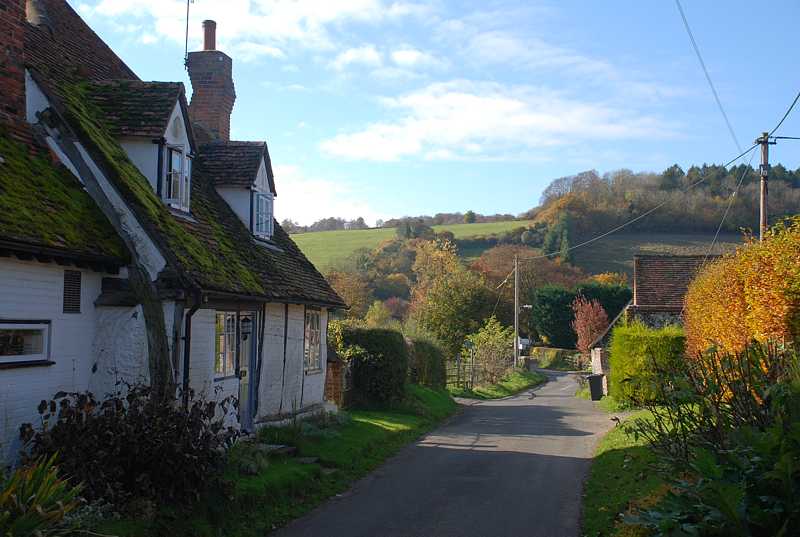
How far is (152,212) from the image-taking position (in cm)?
1159

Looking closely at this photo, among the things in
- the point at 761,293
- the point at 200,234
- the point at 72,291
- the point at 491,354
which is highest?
the point at 200,234

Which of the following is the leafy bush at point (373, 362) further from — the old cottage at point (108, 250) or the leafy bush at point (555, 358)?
the leafy bush at point (555, 358)

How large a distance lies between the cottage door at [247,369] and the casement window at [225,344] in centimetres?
71

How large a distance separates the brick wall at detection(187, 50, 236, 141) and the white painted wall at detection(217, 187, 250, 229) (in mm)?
3743

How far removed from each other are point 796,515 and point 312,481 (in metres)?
8.17

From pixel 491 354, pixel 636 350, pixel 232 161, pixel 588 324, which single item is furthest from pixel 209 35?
pixel 588 324

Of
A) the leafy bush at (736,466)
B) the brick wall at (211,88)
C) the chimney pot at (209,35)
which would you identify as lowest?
the leafy bush at (736,466)

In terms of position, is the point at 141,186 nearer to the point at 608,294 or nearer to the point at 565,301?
the point at 565,301

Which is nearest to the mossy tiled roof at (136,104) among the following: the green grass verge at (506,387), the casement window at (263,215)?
the casement window at (263,215)

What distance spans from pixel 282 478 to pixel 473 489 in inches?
131

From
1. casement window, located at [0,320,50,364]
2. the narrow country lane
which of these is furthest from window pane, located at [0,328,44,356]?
the narrow country lane

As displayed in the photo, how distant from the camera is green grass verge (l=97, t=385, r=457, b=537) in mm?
8883

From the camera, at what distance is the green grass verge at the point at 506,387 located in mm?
36078

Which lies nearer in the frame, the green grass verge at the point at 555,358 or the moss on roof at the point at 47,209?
the moss on roof at the point at 47,209
